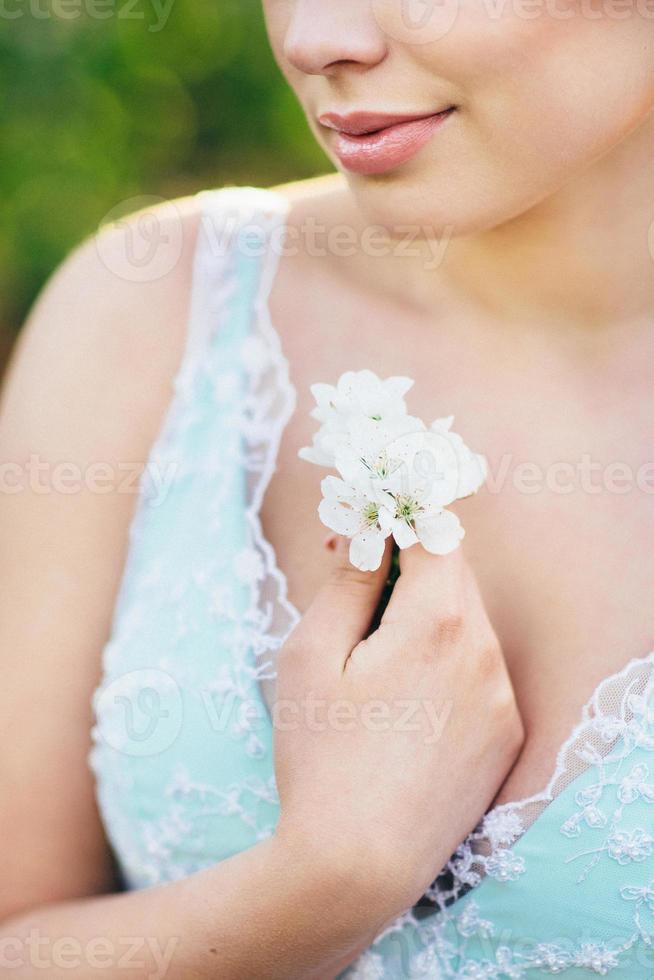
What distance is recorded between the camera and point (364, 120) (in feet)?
4.48

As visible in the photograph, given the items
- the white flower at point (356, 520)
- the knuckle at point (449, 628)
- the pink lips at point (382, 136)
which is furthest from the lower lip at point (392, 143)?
the knuckle at point (449, 628)

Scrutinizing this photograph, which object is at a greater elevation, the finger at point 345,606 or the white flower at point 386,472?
the white flower at point 386,472

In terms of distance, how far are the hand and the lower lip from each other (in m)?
0.48

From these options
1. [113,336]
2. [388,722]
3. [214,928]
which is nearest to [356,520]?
[388,722]

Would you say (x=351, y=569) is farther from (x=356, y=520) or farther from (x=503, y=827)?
(x=503, y=827)

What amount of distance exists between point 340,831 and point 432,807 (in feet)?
0.36

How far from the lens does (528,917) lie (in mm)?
1339

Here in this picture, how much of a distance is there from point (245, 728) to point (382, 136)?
78 centimetres

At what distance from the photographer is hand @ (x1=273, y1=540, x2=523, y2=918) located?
126 centimetres

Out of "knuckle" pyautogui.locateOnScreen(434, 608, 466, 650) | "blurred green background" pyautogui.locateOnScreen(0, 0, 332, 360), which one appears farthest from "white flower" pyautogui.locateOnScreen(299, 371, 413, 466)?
"blurred green background" pyautogui.locateOnScreen(0, 0, 332, 360)

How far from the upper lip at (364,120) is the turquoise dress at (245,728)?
0.39 m

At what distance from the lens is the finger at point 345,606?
4.22ft

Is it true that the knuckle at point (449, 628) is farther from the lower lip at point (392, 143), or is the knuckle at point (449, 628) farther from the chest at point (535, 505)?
the lower lip at point (392, 143)

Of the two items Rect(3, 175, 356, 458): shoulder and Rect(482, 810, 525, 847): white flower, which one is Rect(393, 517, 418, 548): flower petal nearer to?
Rect(482, 810, 525, 847): white flower
